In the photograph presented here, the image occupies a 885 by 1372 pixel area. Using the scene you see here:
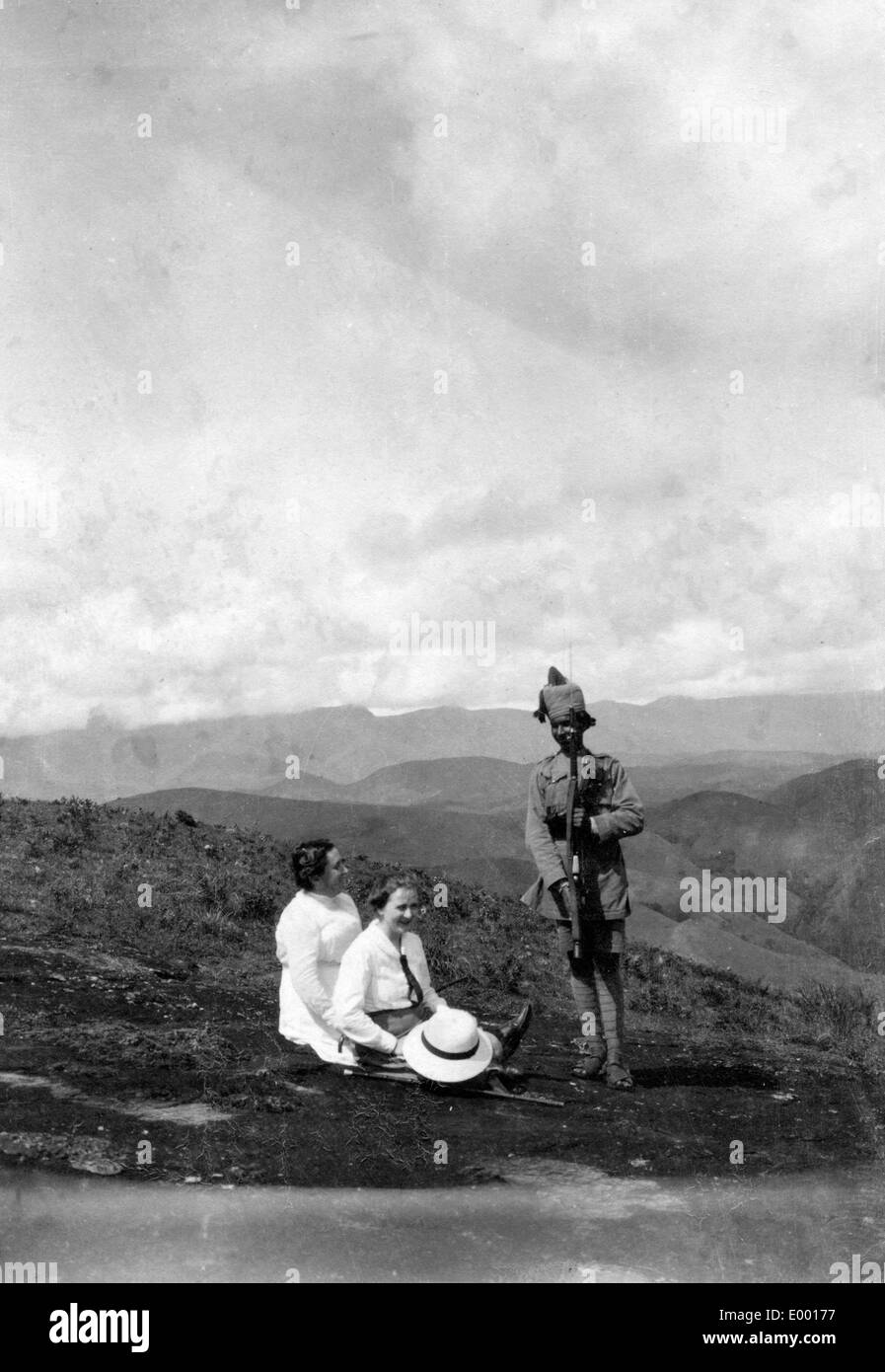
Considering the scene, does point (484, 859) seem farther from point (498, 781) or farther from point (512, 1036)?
→ point (512, 1036)

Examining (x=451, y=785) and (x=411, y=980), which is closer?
(x=411, y=980)

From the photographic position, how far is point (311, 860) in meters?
7.15

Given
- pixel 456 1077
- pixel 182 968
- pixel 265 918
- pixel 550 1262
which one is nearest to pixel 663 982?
pixel 265 918

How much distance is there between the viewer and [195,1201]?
19.7 feet

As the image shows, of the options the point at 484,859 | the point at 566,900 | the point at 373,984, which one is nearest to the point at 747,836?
the point at 484,859

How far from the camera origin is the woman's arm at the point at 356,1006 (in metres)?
6.98

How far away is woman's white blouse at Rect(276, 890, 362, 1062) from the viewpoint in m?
7.18

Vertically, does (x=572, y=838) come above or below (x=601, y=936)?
above

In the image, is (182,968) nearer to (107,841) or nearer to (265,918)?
(265,918)

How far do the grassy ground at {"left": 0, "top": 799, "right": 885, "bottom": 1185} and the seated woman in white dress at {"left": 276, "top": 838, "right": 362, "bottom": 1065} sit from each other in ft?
1.18

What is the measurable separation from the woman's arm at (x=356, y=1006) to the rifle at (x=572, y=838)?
138 centimetres

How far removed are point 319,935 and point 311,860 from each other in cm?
47

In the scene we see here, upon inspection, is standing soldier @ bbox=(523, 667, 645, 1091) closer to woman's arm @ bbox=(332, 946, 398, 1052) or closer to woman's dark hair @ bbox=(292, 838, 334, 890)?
woman's arm @ bbox=(332, 946, 398, 1052)

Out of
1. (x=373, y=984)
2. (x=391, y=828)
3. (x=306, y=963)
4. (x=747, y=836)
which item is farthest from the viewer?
(x=747, y=836)
